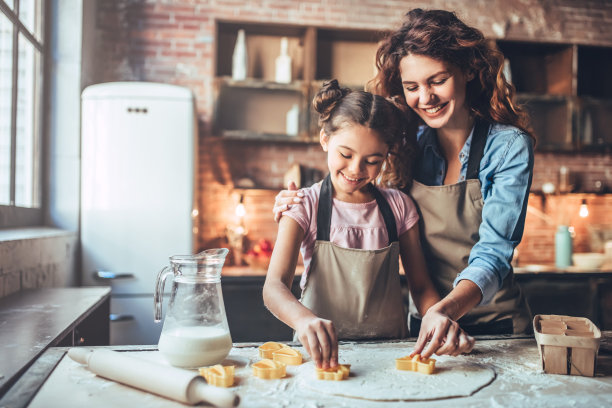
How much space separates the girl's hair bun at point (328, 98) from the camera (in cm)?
146

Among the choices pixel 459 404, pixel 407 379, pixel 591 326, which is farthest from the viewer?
pixel 591 326

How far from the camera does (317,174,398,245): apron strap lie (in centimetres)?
144

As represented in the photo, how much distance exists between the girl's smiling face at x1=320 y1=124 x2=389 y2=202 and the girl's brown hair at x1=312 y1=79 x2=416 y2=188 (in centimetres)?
2

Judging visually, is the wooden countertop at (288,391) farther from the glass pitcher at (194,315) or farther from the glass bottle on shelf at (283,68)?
the glass bottle on shelf at (283,68)

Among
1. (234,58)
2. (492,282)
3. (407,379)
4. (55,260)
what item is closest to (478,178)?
(492,282)

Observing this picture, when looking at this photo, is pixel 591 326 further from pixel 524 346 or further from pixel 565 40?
pixel 565 40

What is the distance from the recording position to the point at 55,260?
2.58 meters

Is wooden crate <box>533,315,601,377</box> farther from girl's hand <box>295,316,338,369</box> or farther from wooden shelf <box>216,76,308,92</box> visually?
wooden shelf <box>216,76,308,92</box>

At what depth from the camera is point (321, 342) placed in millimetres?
988

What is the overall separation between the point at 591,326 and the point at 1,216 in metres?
2.40

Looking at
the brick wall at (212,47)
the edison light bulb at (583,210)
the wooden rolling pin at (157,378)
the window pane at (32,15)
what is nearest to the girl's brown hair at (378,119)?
the wooden rolling pin at (157,378)

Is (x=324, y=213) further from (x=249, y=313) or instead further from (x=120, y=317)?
(x=120, y=317)

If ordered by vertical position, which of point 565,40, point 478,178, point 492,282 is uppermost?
point 565,40

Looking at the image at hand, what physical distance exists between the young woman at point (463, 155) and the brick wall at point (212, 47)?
2285 mm
